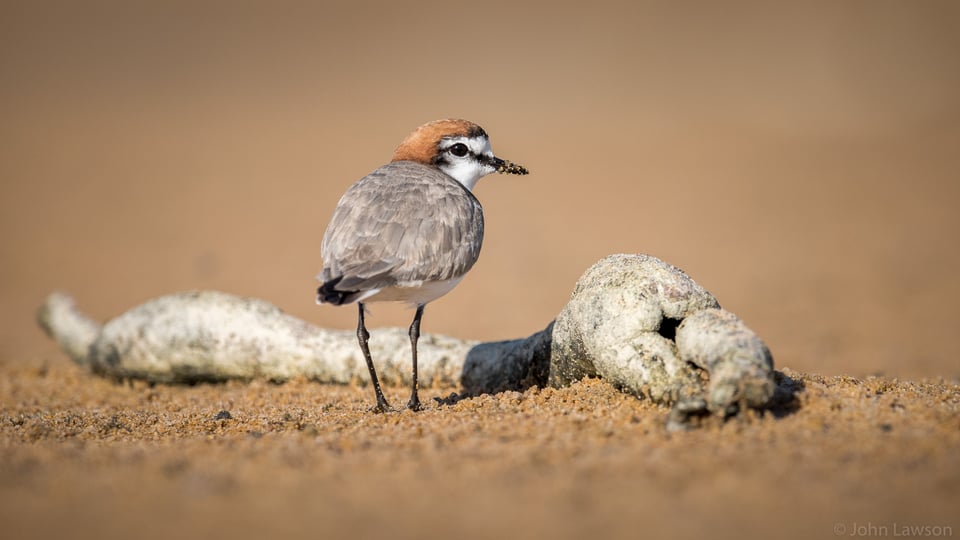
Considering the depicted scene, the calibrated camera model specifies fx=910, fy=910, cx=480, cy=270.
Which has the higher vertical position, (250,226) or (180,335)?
(250,226)

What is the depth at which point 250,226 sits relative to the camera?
52.4 feet

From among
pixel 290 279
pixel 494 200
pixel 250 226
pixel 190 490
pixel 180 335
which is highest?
pixel 494 200

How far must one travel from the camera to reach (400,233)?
222 inches

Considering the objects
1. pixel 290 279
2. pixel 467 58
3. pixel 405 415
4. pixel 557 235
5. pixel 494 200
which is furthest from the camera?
pixel 467 58

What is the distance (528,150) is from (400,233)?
15.4 meters

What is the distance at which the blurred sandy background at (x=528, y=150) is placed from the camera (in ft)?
40.2

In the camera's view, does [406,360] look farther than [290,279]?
No

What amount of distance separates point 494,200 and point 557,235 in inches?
103

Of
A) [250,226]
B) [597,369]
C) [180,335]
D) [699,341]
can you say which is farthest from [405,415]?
[250,226]

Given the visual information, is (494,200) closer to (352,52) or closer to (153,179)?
(153,179)

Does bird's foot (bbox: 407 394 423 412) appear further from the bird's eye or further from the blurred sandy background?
the blurred sandy background

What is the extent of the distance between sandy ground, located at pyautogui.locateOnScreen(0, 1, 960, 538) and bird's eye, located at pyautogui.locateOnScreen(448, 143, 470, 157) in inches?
73.1
